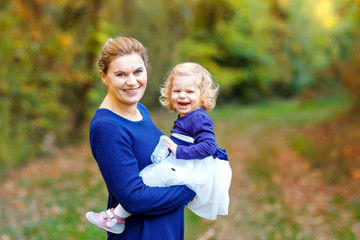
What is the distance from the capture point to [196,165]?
90.1 inches

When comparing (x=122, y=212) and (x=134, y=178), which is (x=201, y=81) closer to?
(x=134, y=178)

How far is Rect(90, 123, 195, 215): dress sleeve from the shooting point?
2.06 metres

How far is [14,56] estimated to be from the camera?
9.66m

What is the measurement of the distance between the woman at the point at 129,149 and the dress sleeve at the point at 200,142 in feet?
0.56

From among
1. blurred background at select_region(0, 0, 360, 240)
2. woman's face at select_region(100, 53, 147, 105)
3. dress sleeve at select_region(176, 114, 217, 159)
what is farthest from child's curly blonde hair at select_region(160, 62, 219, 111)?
blurred background at select_region(0, 0, 360, 240)

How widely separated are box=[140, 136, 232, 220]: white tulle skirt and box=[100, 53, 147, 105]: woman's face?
309 mm

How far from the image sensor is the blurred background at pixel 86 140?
676 cm

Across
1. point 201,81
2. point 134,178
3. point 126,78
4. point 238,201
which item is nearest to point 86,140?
point 238,201

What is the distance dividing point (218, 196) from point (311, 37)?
33.8 meters

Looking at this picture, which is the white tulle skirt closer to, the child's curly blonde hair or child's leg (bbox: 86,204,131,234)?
child's leg (bbox: 86,204,131,234)

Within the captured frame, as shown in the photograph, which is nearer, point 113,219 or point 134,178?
point 134,178

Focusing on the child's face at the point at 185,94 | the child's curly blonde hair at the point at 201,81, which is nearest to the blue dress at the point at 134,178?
the child's face at the point at 185,94

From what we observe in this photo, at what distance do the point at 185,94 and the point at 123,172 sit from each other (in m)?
0.60

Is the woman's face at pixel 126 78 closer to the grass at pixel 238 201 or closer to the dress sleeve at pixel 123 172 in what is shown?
the dress sleeve at pixel 123 172
